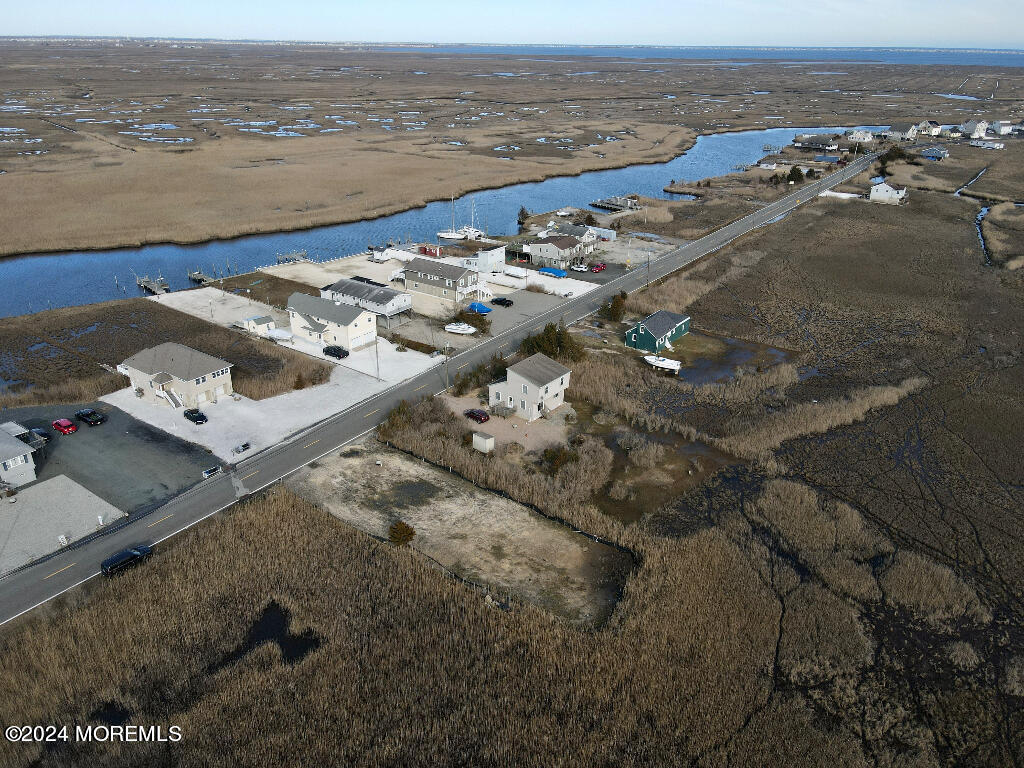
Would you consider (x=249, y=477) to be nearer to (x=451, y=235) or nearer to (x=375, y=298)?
(x=375, y=298)

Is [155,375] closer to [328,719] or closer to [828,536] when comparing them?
[328,719]

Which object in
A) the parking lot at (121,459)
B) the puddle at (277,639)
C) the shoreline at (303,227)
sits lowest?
the puddle at (277,639)

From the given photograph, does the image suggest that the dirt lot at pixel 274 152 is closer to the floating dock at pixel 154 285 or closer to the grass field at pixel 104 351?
the floating dock at pixel 154 285

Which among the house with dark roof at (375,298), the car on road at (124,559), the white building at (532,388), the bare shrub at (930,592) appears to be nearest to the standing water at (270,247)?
the house with dark roof at (375,298)

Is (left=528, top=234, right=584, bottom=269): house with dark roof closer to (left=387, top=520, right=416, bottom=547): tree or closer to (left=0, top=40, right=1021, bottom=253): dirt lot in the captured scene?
(left=0, top=40, right=1021, bottom=253): dirt lot

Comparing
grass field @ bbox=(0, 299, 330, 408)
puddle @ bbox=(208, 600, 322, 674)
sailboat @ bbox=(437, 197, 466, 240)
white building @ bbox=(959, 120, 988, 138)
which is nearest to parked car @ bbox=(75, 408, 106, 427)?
grass field @ bbox=(0, 299, 330, 408)

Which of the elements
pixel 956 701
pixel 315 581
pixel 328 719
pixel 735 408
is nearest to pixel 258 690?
pixel 328 719
